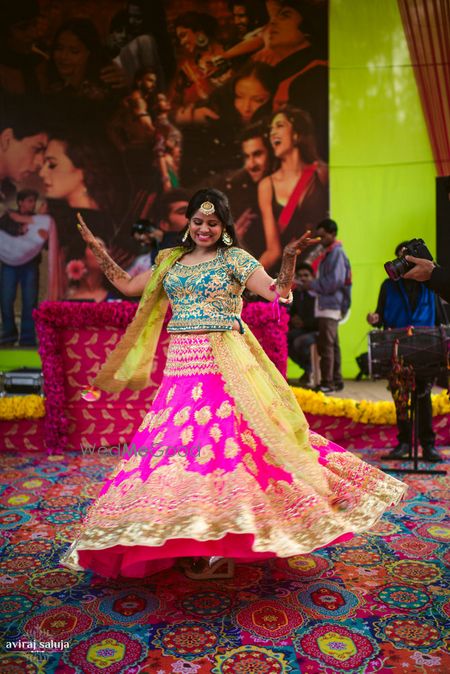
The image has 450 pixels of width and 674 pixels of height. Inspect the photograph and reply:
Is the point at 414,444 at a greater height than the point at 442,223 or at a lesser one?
lesser

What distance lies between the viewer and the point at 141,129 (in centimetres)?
883

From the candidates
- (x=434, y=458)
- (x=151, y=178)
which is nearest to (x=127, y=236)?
(x=151, y=178)

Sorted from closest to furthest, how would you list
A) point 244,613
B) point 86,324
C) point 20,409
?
point 244,613 → point 86,324 → point 20,409

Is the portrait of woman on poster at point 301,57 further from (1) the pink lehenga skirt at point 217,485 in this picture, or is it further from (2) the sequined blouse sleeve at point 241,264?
(1) the pink lehenga skirt at point 217,485

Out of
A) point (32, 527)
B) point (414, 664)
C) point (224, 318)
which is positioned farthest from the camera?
point (32, 527)

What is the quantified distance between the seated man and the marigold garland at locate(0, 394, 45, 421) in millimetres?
3366

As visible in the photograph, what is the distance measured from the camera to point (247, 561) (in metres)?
2.77

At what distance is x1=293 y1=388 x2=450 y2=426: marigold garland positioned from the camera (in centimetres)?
495

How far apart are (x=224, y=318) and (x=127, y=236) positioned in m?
6.26

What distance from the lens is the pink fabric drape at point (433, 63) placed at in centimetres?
811

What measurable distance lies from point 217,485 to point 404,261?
A: 3.61 ft

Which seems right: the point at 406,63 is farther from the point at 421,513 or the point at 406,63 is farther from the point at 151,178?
the point at 421,513

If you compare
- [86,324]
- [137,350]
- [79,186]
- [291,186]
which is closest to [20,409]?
[86,324]

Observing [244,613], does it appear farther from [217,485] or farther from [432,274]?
[432,274]
